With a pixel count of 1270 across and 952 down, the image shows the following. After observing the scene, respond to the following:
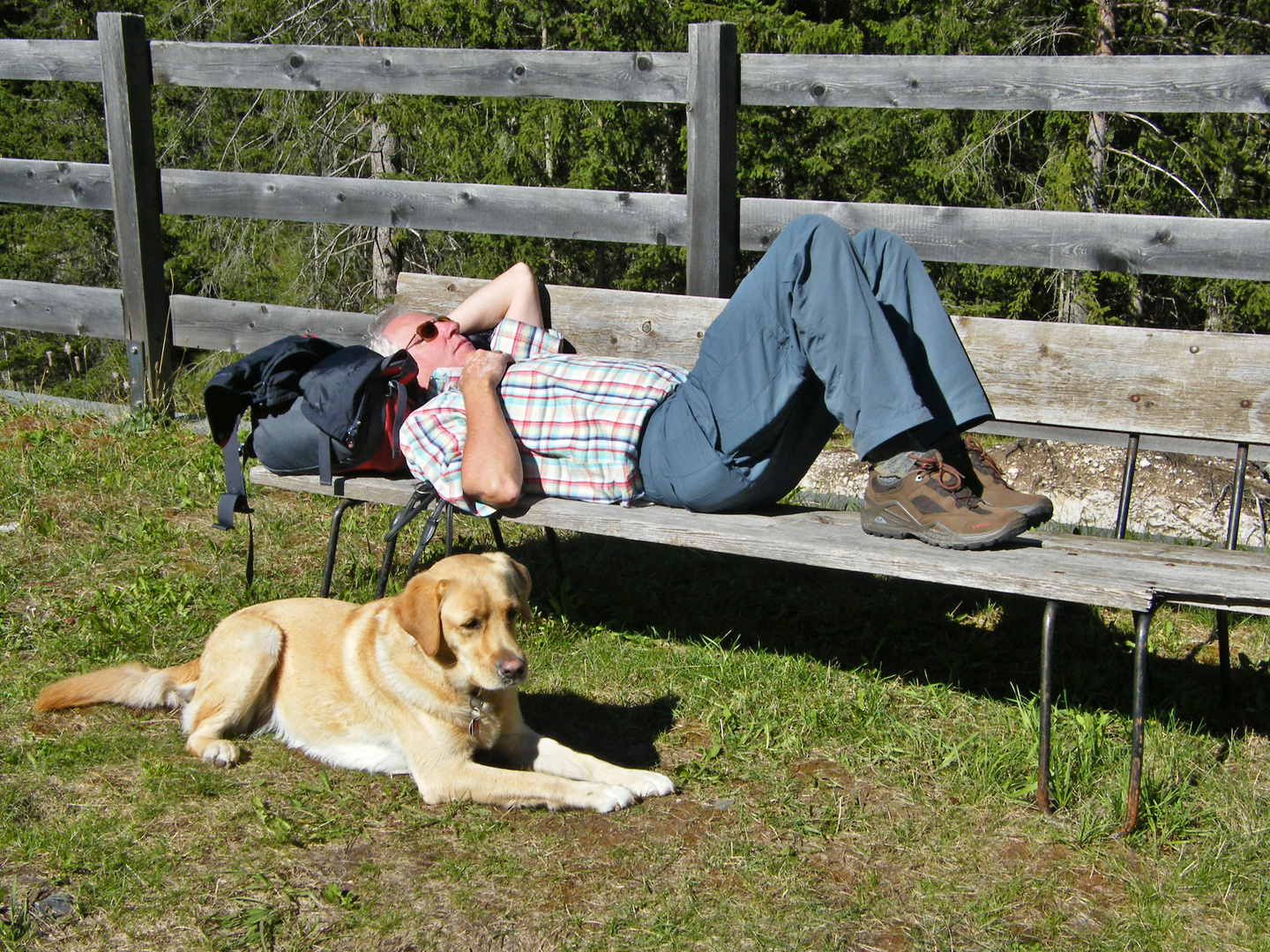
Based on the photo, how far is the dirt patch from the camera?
16.8 ft

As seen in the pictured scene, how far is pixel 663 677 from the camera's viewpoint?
3.74 m

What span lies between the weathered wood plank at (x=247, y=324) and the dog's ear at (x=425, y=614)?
10.4 ft

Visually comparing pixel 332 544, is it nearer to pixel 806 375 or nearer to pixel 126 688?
pixel 126 688

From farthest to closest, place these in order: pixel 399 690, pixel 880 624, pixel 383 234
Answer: pixel 383 234 < pixel 880 624 < pixel 399 690

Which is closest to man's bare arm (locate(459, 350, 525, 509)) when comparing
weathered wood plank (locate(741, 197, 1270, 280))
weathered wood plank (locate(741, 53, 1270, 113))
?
weathered wood plank (locate(741, 197, 1270, 280))

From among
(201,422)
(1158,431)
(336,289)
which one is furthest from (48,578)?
(336,289)

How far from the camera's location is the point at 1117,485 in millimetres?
5539

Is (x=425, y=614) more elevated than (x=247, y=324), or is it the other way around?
(x=247, y=324)

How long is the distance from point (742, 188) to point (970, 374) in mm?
8152

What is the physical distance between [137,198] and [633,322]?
3.42 m

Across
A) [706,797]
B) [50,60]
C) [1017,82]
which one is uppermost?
[50,60]

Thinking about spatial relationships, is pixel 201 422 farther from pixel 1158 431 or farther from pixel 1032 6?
pixel 1032 6

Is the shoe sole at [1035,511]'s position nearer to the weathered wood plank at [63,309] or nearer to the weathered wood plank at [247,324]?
the weathered wood plank at [247,324]

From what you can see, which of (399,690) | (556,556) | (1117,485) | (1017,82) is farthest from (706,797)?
(1117,485)
